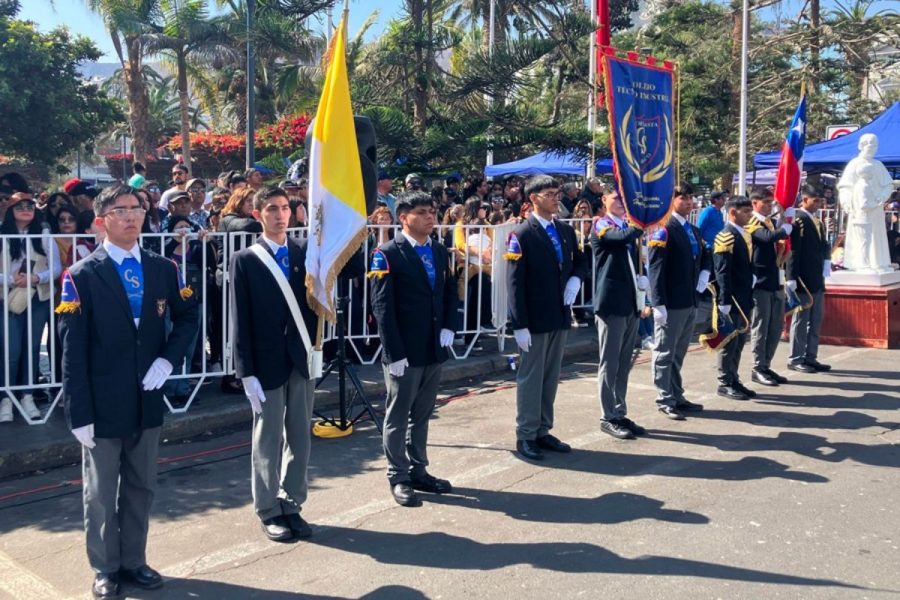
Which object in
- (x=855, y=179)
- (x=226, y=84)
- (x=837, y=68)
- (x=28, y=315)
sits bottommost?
(x=28, y=315)

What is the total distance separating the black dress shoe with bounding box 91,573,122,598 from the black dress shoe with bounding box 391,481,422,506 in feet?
5.66

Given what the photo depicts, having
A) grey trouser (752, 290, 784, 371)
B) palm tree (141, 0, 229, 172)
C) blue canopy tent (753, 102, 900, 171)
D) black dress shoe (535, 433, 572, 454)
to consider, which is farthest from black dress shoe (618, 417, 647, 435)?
palm tree (141, 0, 229, 172)

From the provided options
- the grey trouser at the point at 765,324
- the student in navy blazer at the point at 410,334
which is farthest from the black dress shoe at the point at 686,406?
the student in navy blazer at the point at 410,334

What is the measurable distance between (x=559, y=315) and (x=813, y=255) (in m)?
4.27

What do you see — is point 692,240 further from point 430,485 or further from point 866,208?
point 866,208

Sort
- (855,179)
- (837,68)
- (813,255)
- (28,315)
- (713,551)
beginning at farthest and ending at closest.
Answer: (837,68)
(855,179)
(813,255)
(28,315)
(713,551)

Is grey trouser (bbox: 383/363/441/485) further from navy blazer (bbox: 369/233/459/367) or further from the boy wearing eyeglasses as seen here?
the boy wearing eyeglasses

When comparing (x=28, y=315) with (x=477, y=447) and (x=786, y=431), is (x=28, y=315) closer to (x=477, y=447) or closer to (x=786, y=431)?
(x=477, y=447)

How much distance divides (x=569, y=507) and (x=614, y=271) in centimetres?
215

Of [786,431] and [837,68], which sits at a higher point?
[837,68]

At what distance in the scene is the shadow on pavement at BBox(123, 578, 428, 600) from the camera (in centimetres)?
414

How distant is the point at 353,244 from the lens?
5.29m

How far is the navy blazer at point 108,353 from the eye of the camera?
13.5 feet

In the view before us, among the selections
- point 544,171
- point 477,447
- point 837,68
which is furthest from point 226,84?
point 477,447
